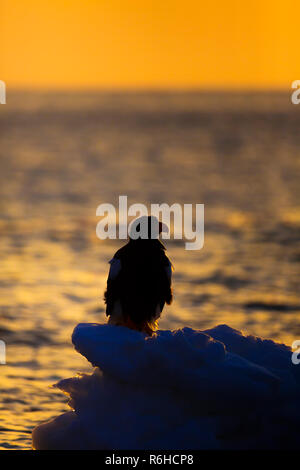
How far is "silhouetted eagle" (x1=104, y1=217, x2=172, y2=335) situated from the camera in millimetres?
6699

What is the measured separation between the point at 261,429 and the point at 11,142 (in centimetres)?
7878

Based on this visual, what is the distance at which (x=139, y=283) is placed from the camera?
6.69 m

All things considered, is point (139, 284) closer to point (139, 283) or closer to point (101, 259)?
point (139, 283)

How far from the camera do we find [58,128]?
364ft

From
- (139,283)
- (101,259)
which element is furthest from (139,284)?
(101,259)

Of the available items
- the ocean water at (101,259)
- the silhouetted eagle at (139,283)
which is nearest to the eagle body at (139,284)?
the silhouetted eagle at (139,283)

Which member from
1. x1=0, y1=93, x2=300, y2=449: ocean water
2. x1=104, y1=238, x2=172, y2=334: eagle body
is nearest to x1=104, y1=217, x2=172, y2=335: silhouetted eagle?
x1=104, y1=238, x2=172, y2=334: eagle body

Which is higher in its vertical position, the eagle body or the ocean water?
the ocean water

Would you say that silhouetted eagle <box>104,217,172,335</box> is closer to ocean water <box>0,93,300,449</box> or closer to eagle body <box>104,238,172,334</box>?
eagle body <box>104,238,172,334</box>

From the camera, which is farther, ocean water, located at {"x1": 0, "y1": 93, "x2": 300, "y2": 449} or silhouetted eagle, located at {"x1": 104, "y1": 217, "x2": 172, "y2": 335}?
ocean water, located at {"x1": 0, "y1": 93, "x2": 300, "y2": 449}

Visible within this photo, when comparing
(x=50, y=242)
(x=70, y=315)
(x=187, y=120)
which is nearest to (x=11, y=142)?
(x=187, y=120)

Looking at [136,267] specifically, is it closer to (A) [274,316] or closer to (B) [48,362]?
(B) [48,362]

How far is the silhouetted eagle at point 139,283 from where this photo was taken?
22.0 ft

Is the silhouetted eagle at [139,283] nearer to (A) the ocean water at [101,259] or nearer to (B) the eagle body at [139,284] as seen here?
(B) the eagle body at [139,284]
